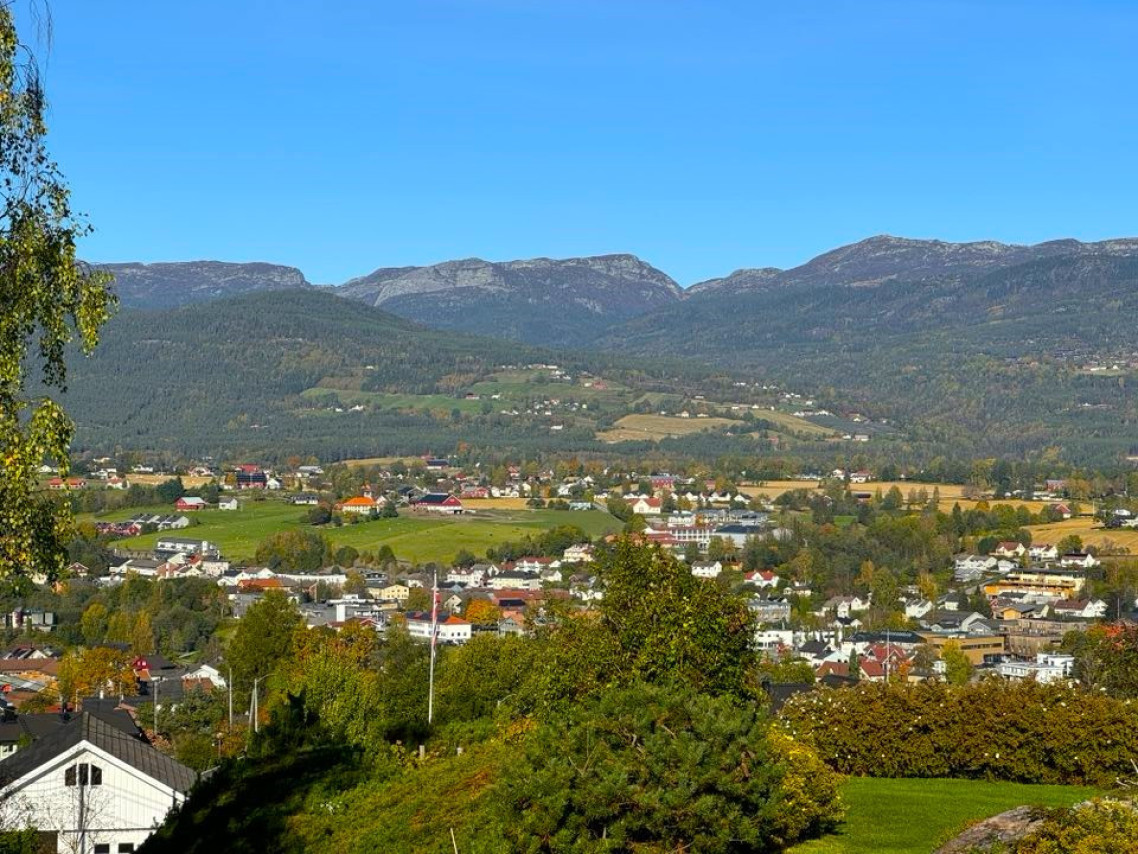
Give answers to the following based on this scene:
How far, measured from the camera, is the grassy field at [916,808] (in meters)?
17.3

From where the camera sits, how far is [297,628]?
59812mm

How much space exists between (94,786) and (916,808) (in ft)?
38.3

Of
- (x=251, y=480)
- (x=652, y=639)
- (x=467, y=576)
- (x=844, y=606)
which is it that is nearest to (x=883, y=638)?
(x=844, y=606)

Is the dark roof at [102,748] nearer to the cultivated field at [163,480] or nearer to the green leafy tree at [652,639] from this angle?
the green leafy tree at [652,639]

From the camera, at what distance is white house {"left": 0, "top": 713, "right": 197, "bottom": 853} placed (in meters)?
23.2

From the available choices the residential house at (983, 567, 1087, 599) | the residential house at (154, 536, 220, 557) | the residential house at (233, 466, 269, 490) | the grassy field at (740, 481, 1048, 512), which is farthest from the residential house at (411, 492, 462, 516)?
the residential house at (983, 567, 1087, 599)

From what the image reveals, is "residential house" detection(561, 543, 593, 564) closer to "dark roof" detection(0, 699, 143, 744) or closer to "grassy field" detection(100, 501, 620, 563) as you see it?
"grassy field" detection(100, 501, 620, 563)

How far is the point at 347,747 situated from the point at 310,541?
10165 cm

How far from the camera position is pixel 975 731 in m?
23.8

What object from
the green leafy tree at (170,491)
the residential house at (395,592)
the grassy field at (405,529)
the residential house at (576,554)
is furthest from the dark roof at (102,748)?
the green leafy tree at (170,491)

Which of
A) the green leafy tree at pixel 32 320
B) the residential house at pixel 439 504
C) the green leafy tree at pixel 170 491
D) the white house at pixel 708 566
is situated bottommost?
the white house at pixel 708 566

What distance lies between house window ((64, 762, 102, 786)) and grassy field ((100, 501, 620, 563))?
94.3 m

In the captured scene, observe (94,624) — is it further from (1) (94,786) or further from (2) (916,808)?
(2) (916,808)

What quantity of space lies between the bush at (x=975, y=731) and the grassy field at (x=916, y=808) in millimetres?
557
